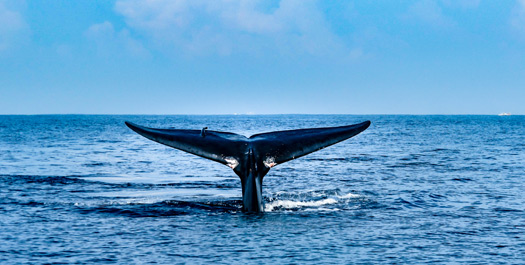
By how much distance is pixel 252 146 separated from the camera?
36.1 feet

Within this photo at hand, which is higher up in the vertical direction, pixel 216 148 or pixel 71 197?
pixel 216 148

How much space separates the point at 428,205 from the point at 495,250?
470 centimetres

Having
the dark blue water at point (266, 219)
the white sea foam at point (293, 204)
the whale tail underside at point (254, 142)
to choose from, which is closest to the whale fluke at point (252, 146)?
the whale tail underside at point (254, 142)

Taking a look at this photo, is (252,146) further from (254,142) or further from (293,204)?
(293,204)

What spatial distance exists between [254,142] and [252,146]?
0.30 feet

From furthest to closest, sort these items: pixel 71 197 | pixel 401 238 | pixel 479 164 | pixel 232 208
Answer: pixel 479 164, pixel 71 197, pixel 232 208, pixel 401 238

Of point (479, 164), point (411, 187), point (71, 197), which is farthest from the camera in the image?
point (479, 164)

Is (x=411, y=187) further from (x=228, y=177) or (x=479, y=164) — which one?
(x=479, y=164)

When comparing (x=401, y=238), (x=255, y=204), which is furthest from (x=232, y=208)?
(x=401, y=238)

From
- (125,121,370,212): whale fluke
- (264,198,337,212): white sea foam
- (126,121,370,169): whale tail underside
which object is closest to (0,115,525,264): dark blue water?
(264,198,337,212): white sea foam

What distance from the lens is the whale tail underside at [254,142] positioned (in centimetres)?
1031

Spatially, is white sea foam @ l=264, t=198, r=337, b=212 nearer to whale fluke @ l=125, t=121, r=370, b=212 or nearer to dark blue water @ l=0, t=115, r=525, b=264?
dark blue water @ l=0, t=115, r=525, b=264

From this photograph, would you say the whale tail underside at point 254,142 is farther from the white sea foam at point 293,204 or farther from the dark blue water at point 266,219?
the white sea foam at point 293,204

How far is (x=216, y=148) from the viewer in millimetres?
10781
